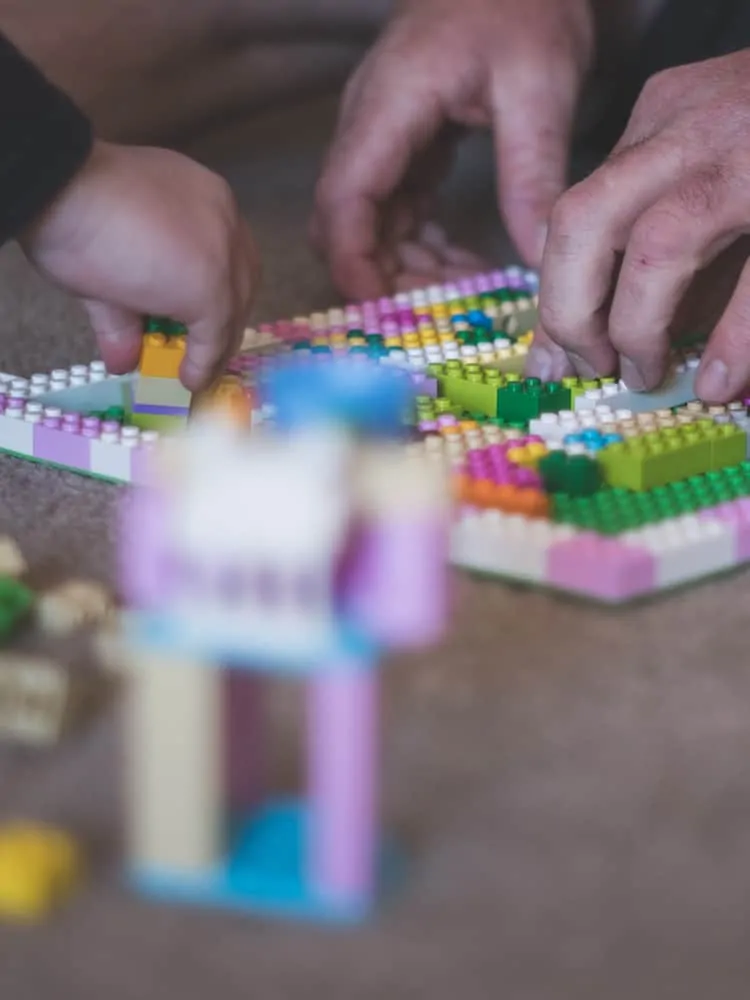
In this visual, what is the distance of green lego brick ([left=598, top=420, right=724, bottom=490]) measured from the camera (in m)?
0.93

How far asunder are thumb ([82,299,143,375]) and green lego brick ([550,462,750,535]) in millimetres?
294

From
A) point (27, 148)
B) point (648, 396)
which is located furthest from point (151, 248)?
point (648, 396)

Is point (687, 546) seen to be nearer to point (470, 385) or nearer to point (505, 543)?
point (505, 543)

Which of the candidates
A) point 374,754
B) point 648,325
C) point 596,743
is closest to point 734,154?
point 648,325

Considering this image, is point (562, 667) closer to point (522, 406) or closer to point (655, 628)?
point (655, 628)

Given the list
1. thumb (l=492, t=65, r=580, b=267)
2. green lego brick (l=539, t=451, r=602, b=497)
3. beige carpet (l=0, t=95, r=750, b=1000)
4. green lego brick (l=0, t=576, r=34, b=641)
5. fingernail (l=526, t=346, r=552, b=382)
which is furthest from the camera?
thumb (l=492, t=65, r=580, b=267)

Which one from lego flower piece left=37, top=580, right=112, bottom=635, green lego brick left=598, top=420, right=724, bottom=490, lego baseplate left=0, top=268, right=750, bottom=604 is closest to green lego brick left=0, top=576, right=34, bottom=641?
lego flower piece left=37, top=580, right=112, bottom=635

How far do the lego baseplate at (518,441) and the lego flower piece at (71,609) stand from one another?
172 mm

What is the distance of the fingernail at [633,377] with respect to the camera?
107cm

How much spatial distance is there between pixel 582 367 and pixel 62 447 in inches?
12.8

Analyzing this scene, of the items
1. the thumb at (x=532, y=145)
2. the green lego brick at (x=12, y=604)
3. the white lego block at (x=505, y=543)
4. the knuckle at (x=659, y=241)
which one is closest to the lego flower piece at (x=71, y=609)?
the green lego brick at (x=12, y=604)

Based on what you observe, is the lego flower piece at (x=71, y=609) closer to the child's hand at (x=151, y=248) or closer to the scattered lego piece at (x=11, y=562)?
the scattered lego piece at (x=11, y=562)

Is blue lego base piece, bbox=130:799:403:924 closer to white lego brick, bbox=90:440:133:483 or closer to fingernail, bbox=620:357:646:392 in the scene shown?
white lego brick, bbox=90:440:133:483

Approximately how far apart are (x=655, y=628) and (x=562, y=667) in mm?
Result: 63
